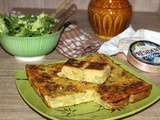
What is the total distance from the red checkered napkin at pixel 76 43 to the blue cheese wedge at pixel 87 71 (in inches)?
8.0

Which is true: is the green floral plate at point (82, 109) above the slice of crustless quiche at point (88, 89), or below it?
below

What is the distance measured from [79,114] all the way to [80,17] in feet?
2.40

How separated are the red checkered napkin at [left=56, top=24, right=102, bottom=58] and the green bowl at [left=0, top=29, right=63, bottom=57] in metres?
0.07

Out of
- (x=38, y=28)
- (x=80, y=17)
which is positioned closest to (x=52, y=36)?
(x=38, y=28)

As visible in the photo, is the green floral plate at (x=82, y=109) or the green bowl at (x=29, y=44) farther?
the green bowl at (x=29, y=44)

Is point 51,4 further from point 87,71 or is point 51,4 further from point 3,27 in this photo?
point 87,71

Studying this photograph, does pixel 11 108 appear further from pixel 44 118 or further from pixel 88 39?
pixel 88 39

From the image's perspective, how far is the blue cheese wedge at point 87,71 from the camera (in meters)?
0.72

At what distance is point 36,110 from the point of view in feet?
2.15

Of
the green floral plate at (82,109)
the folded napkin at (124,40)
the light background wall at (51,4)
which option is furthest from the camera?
the light background wall at (51,4)

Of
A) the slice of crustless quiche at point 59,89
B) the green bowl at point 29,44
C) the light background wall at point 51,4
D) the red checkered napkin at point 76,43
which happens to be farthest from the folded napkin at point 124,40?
the light background wall at point 51,4

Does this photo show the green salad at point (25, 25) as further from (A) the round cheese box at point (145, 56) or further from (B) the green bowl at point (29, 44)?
(A) the round cheese box at point (145, 56)

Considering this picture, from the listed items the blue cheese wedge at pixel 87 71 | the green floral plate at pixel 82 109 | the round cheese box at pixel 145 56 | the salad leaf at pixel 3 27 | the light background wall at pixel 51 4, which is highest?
the salad leaf at pixel 3 27

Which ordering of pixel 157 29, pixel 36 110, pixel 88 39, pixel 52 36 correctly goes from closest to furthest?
1. pixel 36 110
2. pixel 52 36
3. pixel 88 39
4. pixel 157 29
